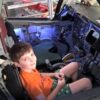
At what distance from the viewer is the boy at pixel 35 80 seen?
195cm

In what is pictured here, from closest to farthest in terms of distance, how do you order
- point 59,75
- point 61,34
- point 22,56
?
point 22,56, point 59,75, point 61,34

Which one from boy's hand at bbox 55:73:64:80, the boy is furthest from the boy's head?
boy's hand at bbox 55:73:64:80

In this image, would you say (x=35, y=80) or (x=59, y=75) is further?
(x=59, y=75)

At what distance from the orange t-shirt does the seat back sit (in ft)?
0.33

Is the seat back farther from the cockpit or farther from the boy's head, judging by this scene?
the cockpit

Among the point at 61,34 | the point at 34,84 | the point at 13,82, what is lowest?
the point at 61,34

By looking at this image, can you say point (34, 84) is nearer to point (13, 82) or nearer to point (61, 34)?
point (13, 82)

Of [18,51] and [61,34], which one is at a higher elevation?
[18,51]

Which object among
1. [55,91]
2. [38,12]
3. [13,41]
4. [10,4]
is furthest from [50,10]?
[55,91]

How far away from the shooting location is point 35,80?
2.01 m

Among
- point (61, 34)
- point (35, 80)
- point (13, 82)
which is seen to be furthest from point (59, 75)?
point (61, 34)

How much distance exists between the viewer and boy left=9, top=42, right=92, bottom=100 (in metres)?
1.95

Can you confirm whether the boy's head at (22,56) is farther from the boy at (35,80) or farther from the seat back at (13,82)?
the seat back at (13,82)

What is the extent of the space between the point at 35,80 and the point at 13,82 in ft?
0.81
